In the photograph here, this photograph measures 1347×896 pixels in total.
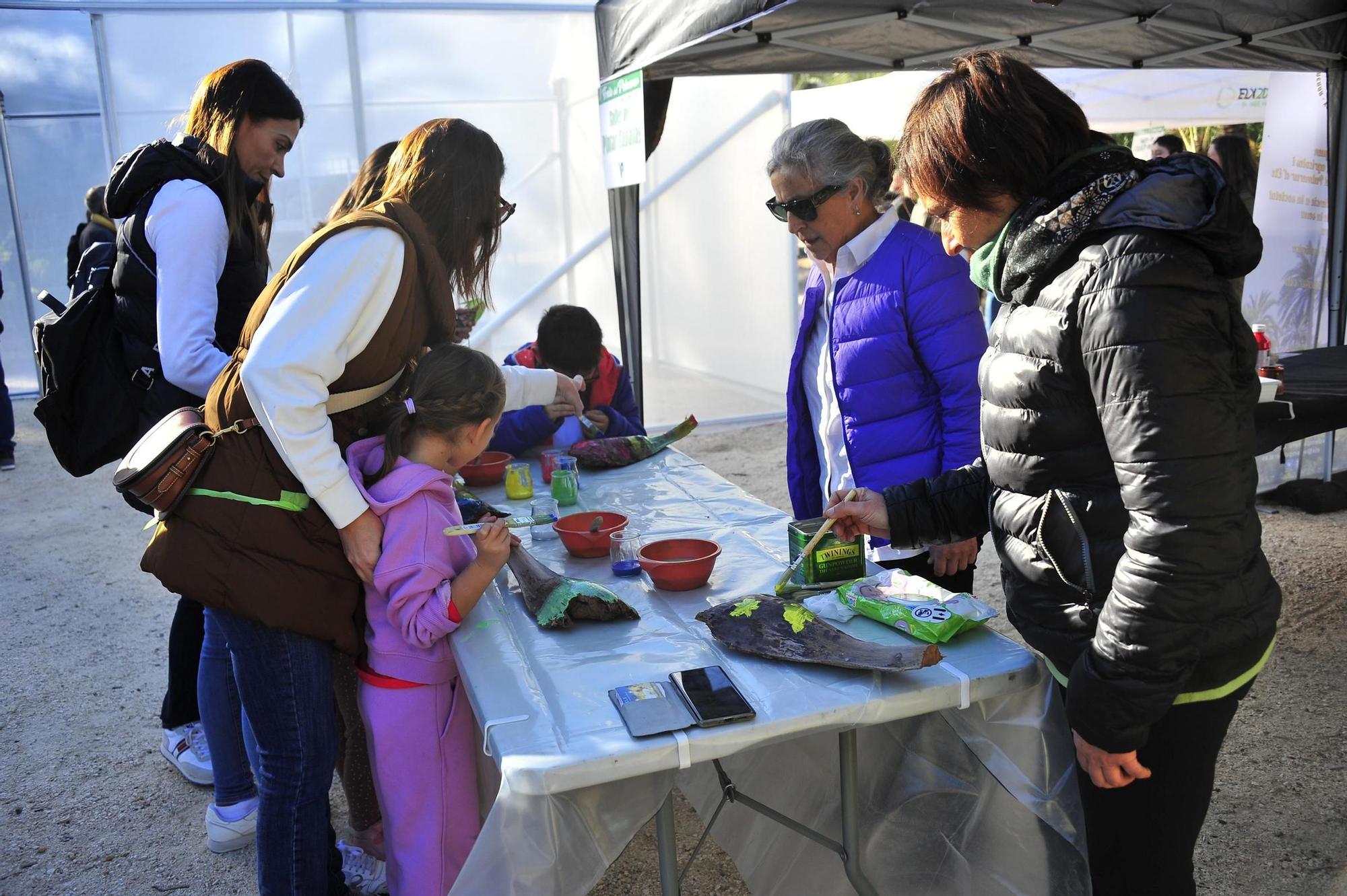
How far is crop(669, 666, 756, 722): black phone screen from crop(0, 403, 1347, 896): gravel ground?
1.10 metres

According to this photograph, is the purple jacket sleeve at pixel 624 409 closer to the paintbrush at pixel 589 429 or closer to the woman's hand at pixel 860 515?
the paintbrush at pixel 589 429

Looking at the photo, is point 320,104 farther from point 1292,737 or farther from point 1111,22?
point 1292,737

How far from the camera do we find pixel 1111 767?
1.31m

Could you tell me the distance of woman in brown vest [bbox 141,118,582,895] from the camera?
1601 mm

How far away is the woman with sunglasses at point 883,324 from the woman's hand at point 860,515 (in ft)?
1.24

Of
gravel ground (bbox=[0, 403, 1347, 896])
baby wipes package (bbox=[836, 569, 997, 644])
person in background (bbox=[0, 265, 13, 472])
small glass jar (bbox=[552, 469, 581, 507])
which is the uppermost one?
baby wipes package (bbox=[836, 569, 997, 644])

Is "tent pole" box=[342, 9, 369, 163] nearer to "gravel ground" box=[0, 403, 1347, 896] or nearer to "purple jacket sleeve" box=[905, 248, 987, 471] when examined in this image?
"gravel ground" box=[0, 403, 1347, 896]

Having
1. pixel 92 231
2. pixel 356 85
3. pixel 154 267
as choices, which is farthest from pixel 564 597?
pixel 356 85

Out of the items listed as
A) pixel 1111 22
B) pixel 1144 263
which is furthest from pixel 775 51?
pixel 1144 263

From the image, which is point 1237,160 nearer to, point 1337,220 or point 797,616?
point 1337,220

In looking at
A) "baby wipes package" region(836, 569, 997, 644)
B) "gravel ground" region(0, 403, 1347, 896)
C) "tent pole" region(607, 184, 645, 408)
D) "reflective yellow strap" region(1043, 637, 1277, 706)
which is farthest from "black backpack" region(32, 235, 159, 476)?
"tent pole" region(607, 184, 645, 408)

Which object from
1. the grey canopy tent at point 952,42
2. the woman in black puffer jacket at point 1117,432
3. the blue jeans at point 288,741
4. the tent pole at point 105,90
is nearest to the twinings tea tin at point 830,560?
the woman in black puffer jacket at point 1117,432

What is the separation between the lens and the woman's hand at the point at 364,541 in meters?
1.73

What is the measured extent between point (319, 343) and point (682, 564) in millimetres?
805
